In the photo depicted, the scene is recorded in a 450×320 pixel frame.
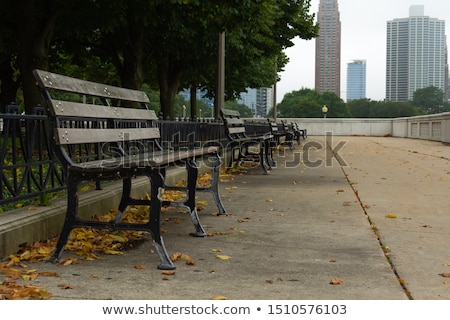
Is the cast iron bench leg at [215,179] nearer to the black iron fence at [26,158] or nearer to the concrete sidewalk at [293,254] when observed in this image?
the concrete sidewalk at [293,254]

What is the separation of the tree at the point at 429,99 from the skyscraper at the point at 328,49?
1807cm

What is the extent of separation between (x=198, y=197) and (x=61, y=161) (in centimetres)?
375

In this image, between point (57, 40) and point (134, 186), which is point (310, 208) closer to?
point (134, 186)

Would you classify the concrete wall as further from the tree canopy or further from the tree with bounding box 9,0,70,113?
the tree with bounding box 9,0,70,113

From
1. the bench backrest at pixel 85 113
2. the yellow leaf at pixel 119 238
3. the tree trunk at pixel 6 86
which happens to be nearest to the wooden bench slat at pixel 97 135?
the bench backrest at pixel 85 113

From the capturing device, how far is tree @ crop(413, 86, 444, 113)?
5064 inches

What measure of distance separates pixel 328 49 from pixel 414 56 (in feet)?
95.6

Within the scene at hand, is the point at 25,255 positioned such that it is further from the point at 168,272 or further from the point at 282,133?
the point at 282,133

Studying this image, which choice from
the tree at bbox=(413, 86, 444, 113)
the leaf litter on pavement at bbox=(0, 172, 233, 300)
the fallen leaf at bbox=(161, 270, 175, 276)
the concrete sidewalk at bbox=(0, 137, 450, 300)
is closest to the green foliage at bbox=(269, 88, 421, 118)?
the tree at bbox=(413, 86, 444, 113)

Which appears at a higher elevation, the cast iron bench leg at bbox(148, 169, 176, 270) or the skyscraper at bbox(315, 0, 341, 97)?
the skyscraper at bbox(315, 0, 341, 97)

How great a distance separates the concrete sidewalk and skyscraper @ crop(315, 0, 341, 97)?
119236 mm

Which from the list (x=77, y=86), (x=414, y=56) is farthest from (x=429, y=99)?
(x=77, y=86)

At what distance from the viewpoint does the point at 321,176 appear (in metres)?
11.0
